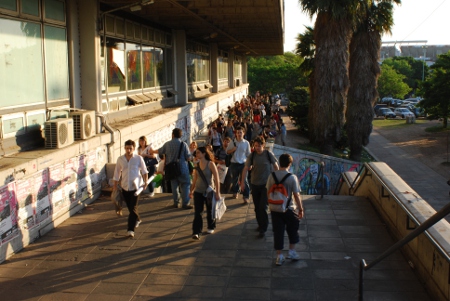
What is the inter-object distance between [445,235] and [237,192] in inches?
220

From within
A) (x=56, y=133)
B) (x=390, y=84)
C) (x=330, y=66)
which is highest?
(x=390, y=84)

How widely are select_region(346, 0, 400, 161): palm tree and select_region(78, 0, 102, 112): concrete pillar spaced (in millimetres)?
18633

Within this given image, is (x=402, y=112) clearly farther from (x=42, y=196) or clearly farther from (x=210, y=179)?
(x=42, y=196)

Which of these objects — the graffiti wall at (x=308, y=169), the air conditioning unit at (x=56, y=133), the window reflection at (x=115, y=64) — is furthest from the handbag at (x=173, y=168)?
the graffiti wall at (x=308, y=169)

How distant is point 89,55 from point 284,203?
6571mm

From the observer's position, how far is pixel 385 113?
207 ft

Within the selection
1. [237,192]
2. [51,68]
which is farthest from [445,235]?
[51,68]

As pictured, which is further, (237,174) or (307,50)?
(307,50)

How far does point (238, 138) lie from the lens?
1092cm

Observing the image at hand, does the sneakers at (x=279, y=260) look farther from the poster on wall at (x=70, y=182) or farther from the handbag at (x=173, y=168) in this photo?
the poster on wall at (x=70, y=182)

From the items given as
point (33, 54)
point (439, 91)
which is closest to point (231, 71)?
point (439, 91)

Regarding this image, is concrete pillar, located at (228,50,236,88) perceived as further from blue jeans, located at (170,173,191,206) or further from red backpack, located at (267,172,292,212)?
red backpack, located at (267,172,292,212)

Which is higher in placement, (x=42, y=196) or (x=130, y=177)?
(x=130, y=177)

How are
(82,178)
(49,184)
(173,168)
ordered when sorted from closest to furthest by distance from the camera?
(49,184)
(173,168)
(82,178)
